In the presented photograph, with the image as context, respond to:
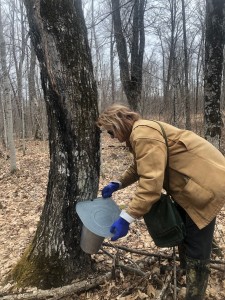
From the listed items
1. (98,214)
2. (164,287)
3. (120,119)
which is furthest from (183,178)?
(164,287)

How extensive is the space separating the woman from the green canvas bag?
8 cm

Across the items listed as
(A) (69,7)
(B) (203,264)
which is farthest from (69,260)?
(A) (69,7)

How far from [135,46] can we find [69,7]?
329 inches

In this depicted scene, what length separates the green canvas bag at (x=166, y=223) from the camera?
2746mm

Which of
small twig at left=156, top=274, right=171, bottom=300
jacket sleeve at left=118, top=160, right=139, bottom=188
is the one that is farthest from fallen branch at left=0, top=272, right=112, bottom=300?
jacket sleeve at left=118, top=160, right=139, bottom=188

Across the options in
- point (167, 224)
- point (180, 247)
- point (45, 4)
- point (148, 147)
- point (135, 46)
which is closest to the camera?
point (148, 147)

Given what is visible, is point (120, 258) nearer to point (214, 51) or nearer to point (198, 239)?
point (198, 239)

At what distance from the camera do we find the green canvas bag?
2.75 m

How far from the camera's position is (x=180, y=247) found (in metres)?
3.30

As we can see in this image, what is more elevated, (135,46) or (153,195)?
(135,46)

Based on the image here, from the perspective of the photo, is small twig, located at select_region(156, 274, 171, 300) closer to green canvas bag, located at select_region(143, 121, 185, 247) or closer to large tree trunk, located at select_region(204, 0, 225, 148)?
green canvas bag, located at select_region(143, 121, 185, 247)

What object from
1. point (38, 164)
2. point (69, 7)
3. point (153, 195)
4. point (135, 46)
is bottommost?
point (38, 164)

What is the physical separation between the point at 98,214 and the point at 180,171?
87 centimetres

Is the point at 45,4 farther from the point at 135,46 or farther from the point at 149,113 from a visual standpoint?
the point at 149,113
